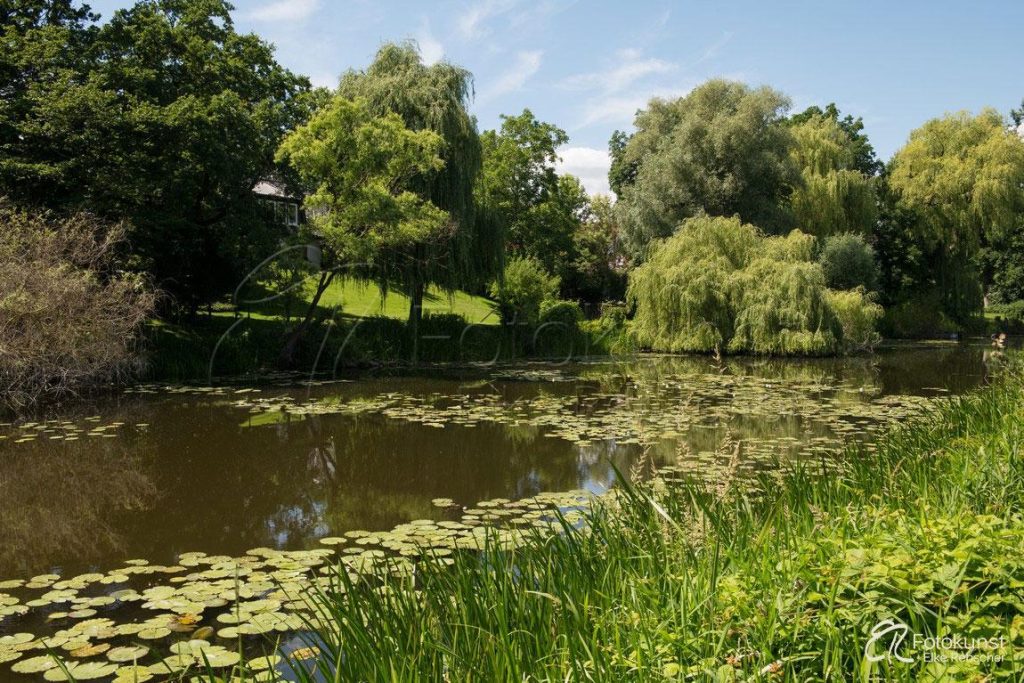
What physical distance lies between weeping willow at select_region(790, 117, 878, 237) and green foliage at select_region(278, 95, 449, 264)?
1766 cm

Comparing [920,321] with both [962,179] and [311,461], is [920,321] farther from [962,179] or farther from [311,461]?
[311,461]

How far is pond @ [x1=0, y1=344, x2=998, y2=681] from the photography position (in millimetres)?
5031

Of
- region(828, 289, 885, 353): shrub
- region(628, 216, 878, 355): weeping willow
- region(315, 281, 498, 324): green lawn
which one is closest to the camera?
region(628, 216, 878, 355): weeping willow

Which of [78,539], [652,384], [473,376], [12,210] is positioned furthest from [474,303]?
[78,539]

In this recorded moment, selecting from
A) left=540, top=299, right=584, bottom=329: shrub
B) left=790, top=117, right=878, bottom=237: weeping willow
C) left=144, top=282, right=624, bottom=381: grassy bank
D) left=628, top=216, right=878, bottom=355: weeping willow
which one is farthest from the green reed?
left=790, top=117, right=878, bottom=237: weeping willow

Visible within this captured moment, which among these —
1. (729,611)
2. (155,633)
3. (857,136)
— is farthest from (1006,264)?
(155,633)

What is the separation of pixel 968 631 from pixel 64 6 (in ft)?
71.7

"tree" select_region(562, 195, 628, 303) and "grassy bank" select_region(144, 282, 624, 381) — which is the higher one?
"tree" select_region(562, 195, 628, 303)

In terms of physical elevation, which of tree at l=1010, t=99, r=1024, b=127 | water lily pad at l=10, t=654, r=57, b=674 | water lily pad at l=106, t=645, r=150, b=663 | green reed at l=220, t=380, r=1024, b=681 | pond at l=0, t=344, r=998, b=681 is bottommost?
water lily pad at l=10, t=654, r=57, b=674

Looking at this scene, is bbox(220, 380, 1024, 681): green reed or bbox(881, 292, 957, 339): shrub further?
bbox(881, 292, 957, 339): shrub

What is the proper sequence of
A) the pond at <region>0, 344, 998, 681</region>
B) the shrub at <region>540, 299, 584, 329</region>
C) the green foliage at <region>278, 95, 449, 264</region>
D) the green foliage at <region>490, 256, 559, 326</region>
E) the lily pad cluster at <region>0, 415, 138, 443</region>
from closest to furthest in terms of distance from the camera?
the pond at <region>0, 344, 998, 681</region> < the lily pad cluster at <region>0, 415, 138, 443</region> < the green foliage at <region>278, 95, 449, 264</region> < the green foliage at <region>490, 256, 559, 326</region> < the shrub at <region>540, 299, 584, 329</region>

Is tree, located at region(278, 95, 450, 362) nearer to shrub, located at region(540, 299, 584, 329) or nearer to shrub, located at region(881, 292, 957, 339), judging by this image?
shrub, located at region(540, 299, 584, 329)

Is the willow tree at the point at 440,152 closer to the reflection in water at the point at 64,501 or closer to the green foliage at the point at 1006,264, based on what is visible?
the reflection in water at the point at 64,501

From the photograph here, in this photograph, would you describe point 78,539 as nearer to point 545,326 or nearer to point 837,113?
point 545,326
